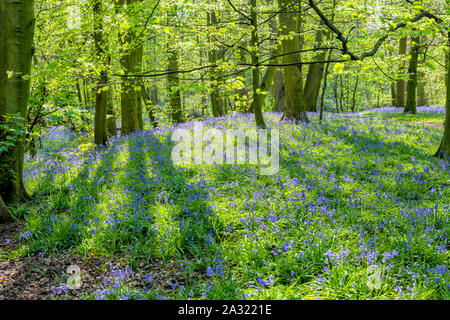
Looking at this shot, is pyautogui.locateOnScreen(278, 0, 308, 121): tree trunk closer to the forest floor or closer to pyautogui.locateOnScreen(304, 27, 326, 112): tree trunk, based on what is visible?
the forest floor

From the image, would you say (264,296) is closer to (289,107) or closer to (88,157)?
(88,157)

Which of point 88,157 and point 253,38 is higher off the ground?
point 253,38

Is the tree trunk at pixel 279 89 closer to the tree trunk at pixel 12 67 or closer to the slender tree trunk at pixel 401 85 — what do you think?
the slender tree trunk at pixel 401 85

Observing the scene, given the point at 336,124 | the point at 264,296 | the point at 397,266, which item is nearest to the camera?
the point at 264,296

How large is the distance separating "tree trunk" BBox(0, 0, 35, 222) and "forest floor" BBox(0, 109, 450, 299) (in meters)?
0.66

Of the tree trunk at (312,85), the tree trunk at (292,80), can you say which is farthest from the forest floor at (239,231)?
the tree trunk at (312,85)

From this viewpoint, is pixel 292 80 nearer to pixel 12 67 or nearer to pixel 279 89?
pixel 279 89

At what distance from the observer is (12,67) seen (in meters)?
5.37

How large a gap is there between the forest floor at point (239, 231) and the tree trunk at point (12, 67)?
2.15 feet

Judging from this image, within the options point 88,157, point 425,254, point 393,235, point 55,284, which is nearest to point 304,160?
point 393,235

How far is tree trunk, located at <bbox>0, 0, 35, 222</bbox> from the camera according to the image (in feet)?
17.4

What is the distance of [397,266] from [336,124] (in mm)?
8277

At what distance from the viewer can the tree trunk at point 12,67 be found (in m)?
5.29
